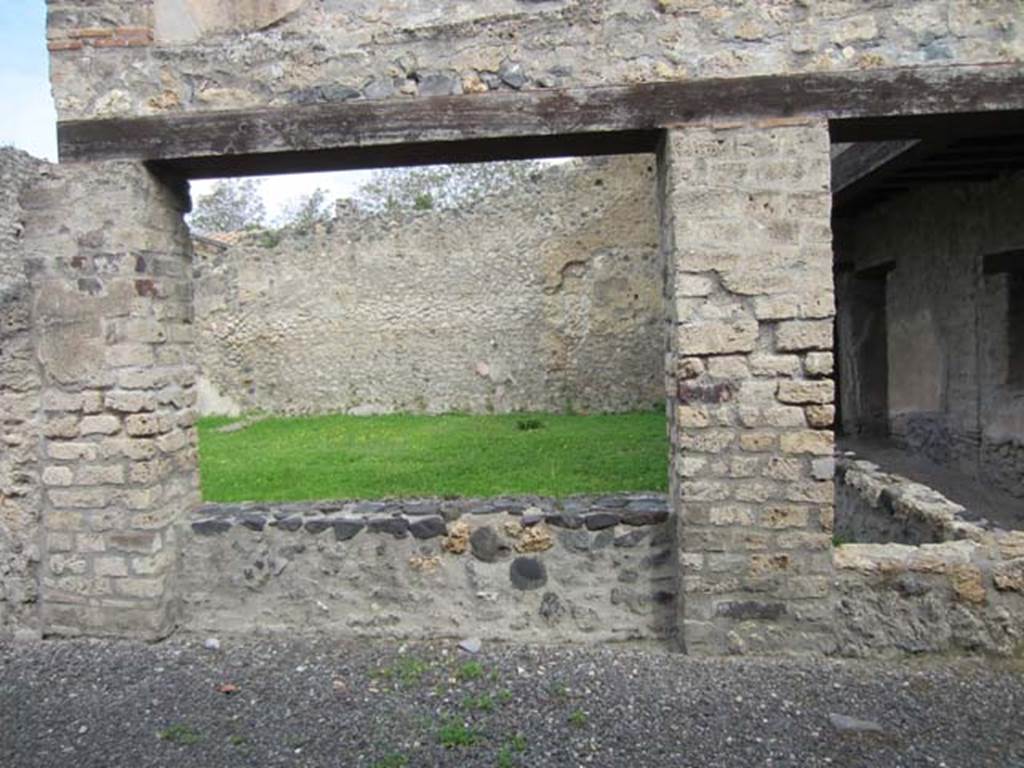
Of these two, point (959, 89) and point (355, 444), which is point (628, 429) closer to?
point (355, 444)

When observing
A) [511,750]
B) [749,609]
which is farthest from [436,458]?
[511,750]

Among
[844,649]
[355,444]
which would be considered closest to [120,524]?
[844,649]

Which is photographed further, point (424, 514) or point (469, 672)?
point (424, 514)

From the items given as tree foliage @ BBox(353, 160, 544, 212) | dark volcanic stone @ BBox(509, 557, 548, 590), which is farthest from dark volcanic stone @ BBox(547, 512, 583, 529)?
tree foliage @ BBox(353, 160, 544, 212)

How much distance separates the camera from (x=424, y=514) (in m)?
4.32

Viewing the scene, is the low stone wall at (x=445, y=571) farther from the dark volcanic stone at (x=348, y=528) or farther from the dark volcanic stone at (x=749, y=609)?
the dark volcanic stone at (x=749, y=609)

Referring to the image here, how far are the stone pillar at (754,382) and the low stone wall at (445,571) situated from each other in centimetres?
35

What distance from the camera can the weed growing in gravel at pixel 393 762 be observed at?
9.88 feet

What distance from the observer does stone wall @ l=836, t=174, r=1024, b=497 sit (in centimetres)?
691

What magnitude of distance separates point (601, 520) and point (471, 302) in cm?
1183

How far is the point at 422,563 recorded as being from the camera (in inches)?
167

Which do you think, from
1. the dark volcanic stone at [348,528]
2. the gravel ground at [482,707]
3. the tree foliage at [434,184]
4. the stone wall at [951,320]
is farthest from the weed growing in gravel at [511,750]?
the tree foliage at [434,184]

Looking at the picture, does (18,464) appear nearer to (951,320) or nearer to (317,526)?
(317,526)

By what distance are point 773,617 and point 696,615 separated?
36 centimetres
